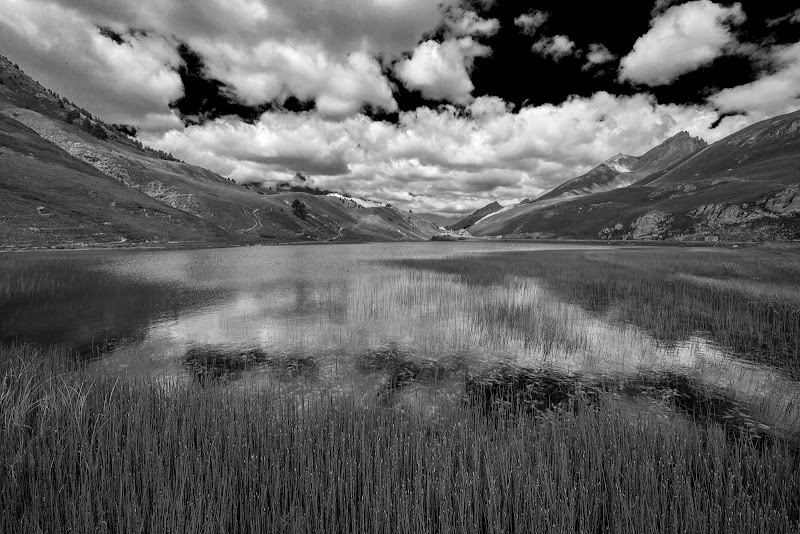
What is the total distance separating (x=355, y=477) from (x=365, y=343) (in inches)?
513

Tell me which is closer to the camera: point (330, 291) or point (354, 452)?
point (354, 452)

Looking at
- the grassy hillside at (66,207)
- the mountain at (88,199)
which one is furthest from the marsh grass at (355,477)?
the grassy hillside at (66,207)

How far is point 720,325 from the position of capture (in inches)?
843

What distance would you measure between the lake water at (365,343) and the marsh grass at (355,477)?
3.77m

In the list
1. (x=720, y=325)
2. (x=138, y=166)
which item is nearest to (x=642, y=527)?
(x=720, y=325)

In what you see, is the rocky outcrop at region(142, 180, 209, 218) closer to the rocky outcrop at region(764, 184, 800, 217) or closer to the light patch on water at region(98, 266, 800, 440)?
the light patch on water at region(98, 266, 800, 440)

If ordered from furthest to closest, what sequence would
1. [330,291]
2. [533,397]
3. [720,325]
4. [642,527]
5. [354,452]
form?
[330,291]
[720,325]
[533,397]
[354,452]
[642,527]

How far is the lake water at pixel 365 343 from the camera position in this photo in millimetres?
14062

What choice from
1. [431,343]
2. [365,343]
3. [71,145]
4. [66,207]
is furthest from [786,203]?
[71,145]

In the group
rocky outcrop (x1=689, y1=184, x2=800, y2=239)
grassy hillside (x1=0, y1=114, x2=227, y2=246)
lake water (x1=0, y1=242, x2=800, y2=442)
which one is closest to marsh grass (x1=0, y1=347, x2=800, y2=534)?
lake water (x1=0, y1=242, x2=800, y2=442)

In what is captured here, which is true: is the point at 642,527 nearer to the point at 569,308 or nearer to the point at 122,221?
the point at 569,308

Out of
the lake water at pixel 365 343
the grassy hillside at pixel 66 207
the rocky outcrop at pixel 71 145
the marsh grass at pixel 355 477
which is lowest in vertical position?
the lake water at pixel 365 343

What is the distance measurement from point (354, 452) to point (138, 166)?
22956 cm

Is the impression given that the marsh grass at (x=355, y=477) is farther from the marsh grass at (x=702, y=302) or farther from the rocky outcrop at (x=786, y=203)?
the rocky outcrop at (x=786, y=203)
